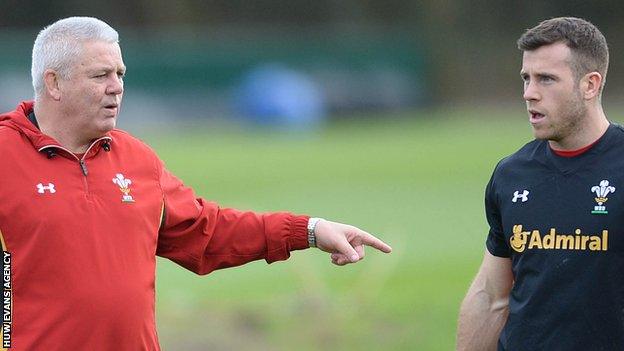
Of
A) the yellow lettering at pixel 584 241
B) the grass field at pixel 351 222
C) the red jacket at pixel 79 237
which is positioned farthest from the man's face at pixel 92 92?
the grass field at pixel 351 222

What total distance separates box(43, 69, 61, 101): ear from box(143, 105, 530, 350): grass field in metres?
5.74

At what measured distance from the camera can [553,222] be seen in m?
6.06

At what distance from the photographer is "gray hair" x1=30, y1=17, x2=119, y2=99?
6199 mm

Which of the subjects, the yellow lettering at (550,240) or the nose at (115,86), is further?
the nose at (115,86)

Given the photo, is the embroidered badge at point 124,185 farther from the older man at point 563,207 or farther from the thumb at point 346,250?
the older man at point 563,207

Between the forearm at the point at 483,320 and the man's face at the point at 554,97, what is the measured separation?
2.61 feet

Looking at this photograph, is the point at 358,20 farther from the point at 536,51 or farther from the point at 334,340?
the point at 536,51

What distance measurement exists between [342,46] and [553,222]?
105 ft

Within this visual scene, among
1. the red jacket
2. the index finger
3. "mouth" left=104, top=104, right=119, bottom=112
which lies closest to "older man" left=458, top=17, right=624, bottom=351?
the index finger

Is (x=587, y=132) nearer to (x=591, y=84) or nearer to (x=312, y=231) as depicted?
(x=591, y=84)

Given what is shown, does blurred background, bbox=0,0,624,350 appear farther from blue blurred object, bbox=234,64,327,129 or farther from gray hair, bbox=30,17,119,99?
gray hair, bbox=30,17,119,99

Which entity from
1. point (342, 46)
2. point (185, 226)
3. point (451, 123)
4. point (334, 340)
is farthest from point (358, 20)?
point (185, 226)

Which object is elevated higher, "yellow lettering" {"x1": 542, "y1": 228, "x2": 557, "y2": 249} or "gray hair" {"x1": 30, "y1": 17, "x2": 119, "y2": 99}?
"gray hair" {"x1": 30, "y1": 17, "x2": 119, "y2": 99}

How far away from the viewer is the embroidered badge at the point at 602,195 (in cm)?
597
